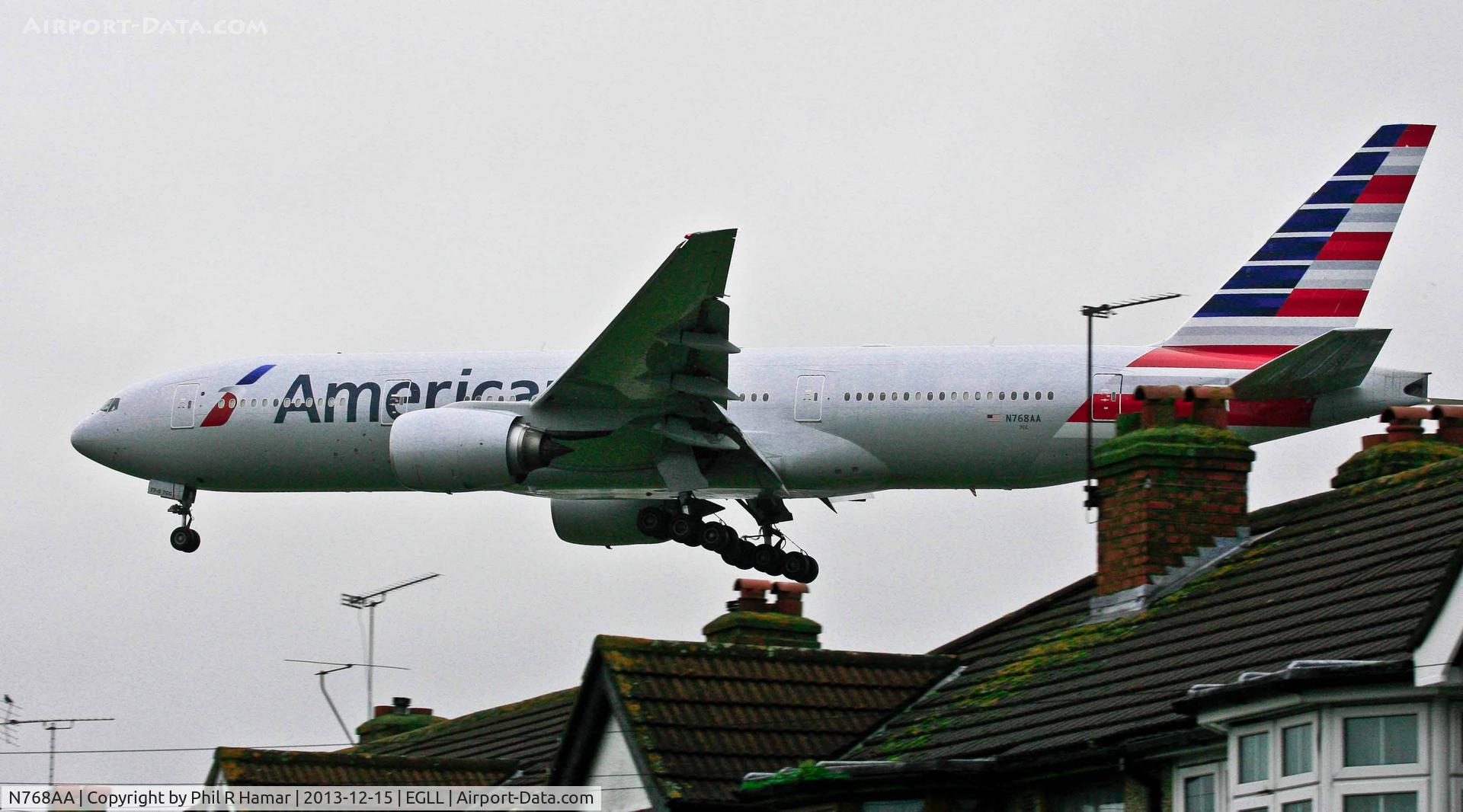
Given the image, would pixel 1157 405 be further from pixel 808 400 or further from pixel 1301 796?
pixel 808 400

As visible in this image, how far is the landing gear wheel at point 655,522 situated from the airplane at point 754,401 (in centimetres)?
4

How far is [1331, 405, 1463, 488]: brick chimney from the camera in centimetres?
2128

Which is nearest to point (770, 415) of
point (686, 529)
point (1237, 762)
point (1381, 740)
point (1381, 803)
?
point (686, 529)

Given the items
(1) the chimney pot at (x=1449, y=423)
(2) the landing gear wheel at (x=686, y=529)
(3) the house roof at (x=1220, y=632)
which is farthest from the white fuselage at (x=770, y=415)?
(3) the house roof at (x=1220, y=632)

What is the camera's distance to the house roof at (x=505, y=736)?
23.1 metres

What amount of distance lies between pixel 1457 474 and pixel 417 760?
9731mm

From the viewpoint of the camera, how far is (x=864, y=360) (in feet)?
112

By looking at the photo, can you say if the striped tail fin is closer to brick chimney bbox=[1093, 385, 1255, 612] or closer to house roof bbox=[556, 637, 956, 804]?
brick chimney bbox=[1093, 385, 1255, 612]

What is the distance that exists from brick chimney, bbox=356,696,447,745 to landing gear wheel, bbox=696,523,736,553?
16.9ft

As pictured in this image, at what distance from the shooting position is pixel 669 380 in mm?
32531

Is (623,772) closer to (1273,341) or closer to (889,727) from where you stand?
(889,727)

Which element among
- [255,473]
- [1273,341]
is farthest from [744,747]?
[255,473]

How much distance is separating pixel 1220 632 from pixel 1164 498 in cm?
315

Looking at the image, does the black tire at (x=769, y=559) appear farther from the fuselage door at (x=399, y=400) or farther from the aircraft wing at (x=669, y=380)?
the fuselage door at (x=399, y=400)
